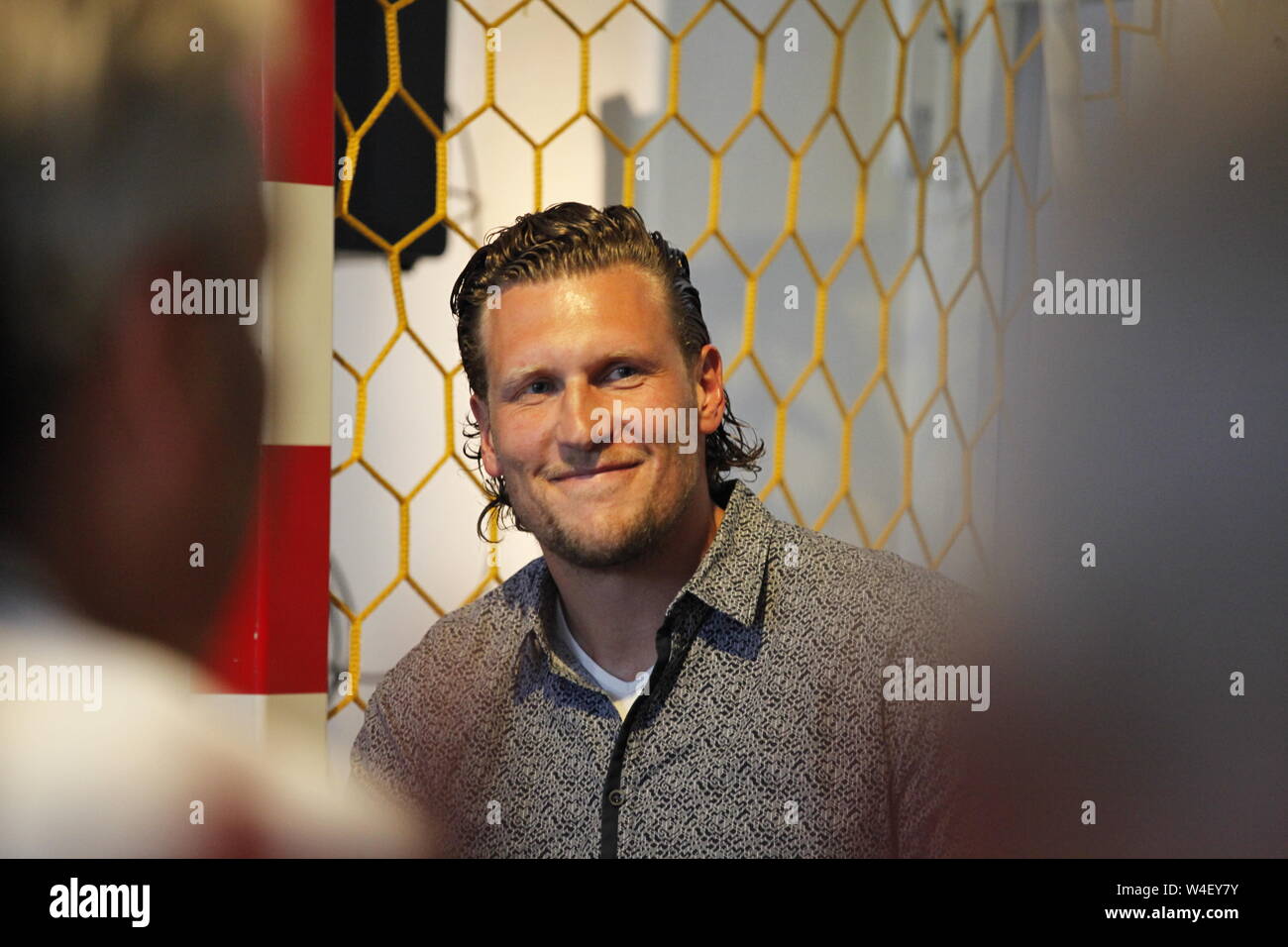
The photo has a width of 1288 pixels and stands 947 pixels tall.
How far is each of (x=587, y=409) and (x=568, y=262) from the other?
106mm

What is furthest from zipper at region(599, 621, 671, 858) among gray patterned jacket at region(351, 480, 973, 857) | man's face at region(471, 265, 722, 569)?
man's face at region(471, 265, 722, 569)

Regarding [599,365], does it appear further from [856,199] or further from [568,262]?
[856,199]

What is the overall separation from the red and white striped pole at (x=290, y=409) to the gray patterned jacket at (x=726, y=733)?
0.32ft

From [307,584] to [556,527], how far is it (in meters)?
0.19

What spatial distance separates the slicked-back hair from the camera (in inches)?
31.1

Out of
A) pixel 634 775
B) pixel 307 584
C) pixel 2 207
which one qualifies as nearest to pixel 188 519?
pixel 307 584

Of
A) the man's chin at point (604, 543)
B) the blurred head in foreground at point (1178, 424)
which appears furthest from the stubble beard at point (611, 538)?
the blurred head in foreground at point (1178, 424)

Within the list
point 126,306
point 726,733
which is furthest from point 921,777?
point 126,306

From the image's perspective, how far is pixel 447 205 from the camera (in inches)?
34.7

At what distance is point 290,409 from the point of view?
0.82 meters

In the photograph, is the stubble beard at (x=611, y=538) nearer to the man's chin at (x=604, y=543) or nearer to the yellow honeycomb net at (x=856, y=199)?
the man's chin at (x=604, y=543)

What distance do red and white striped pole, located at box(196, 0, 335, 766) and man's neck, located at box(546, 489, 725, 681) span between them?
7.3 inches

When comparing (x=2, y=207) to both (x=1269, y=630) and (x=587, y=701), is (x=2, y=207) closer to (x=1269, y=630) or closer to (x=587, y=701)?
(x=587, y=701)

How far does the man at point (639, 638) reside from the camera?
759mm
